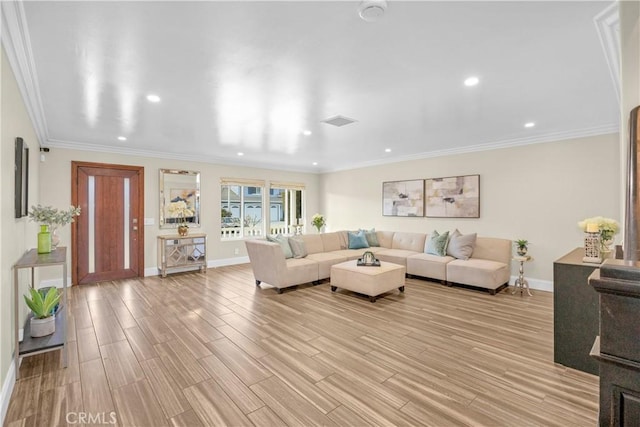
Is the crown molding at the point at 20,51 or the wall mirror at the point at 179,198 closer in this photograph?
the crown molding at the point at 20,51

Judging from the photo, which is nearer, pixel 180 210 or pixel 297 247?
pixel 297 247

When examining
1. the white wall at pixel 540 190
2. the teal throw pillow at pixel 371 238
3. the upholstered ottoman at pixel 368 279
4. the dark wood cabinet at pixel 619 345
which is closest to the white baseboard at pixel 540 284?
the white wall at pixel 540 190

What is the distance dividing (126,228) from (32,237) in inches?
71.8

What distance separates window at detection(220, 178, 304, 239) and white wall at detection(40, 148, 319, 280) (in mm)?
194

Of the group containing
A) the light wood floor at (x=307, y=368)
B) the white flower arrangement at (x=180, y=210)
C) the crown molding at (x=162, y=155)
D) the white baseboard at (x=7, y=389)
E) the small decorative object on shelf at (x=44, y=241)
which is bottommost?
the light wood floor at (x=307, y=368)

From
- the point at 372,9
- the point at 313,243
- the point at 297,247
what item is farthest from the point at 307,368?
the point at 313,243

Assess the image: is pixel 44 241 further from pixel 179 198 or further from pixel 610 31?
pixel 610 31

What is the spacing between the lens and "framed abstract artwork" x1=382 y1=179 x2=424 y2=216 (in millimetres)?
6340

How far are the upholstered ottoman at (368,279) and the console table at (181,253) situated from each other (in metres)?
3.14

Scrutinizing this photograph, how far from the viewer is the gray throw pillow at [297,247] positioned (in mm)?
5370

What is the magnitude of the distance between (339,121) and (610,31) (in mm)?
2600

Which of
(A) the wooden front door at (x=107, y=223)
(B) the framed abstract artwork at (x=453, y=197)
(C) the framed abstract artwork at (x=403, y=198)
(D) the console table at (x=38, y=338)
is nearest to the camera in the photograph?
(D) the console table at (x=38, y=338)

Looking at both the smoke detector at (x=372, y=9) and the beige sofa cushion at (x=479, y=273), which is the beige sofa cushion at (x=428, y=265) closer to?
the beige sofa cushion at (x=479, y=273)

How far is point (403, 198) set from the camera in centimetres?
664
